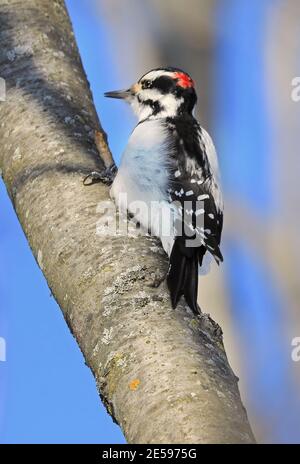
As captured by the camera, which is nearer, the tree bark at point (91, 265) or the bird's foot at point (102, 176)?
the tree bark at point (91, 265)

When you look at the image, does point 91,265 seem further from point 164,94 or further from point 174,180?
point 164,94

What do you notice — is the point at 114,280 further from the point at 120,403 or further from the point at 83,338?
the point at 120,403

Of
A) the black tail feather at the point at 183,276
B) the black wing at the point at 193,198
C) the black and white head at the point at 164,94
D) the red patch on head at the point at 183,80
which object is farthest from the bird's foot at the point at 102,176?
the red patch on head at the point at 183,80

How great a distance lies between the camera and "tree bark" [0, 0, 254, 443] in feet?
7.09

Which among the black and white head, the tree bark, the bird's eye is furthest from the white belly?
the bird's eye

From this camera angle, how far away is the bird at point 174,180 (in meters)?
3.47

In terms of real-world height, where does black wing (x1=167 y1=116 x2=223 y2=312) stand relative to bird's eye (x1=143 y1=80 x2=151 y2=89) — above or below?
below

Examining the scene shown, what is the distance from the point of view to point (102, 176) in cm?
350

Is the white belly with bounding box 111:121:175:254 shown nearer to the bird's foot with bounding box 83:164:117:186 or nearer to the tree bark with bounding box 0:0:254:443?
the bird's foot with bounding box 83:164:117:186

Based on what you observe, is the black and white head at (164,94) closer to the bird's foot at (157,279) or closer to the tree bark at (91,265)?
the tree bark at (91,265)

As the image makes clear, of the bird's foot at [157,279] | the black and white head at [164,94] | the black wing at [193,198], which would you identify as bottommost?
the black wing at [193,198]

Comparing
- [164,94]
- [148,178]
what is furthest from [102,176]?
[164,94]

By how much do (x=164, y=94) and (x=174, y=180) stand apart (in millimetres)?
835

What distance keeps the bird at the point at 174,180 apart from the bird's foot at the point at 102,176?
36 millimetres
